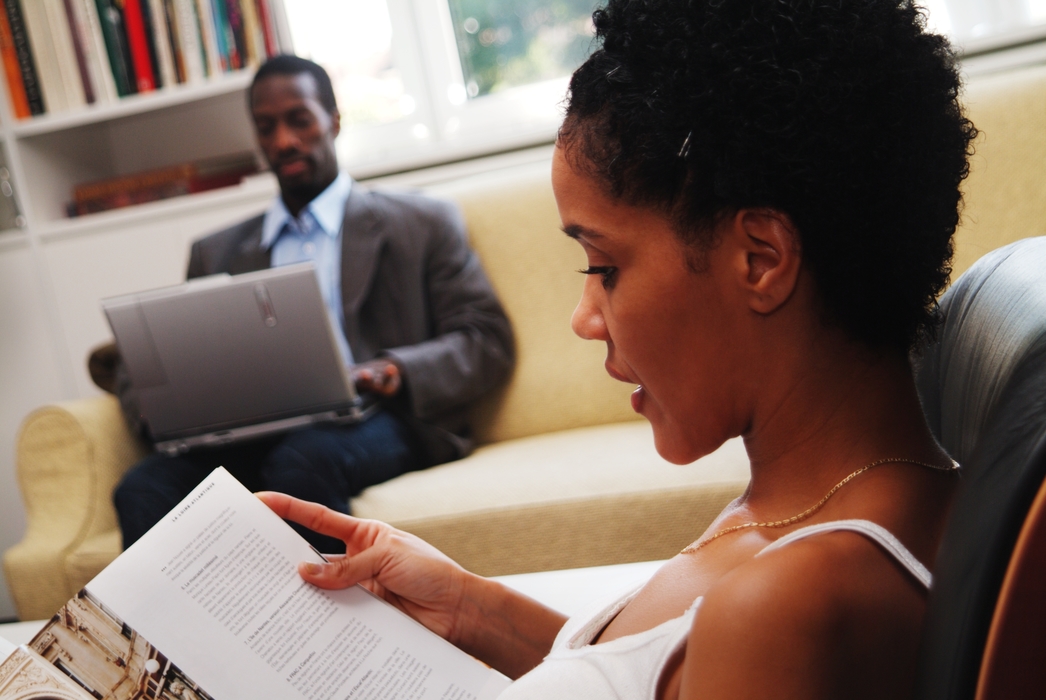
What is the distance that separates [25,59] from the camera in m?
2.48

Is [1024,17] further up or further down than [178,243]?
further up

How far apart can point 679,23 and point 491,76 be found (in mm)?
2196

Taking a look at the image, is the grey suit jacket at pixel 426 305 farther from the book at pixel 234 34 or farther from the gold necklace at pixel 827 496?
the gold necklace at pixel 827 496

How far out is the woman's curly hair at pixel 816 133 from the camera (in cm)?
48

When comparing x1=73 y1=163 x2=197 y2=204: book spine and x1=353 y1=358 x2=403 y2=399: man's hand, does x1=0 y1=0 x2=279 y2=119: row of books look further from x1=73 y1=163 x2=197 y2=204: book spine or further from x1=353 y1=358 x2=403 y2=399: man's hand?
x1=353 y1=358 x2=403 y2=399: man's hand

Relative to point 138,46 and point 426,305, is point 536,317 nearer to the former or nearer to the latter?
point 426,305

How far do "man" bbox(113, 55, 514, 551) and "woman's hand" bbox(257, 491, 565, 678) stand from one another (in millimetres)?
799

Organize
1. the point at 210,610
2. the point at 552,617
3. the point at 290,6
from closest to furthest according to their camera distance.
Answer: the point at 210,610
the point at 552,617
the point at 290,6

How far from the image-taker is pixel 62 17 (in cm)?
242

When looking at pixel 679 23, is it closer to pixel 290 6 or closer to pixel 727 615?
pixel 727 615

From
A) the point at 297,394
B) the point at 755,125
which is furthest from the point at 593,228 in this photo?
the point at 297,394

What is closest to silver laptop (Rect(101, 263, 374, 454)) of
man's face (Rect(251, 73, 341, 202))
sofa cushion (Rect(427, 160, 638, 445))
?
sofa cushion (Rect(427, 160, 638, 445))

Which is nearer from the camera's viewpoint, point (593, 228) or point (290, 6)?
point (593, 228)

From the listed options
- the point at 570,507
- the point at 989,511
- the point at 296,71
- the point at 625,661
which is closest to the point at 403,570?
the point at 625,661
